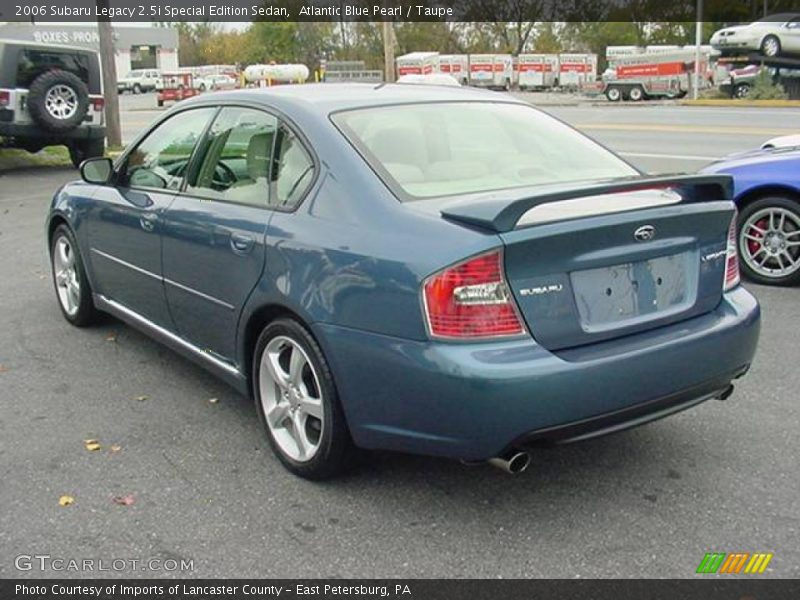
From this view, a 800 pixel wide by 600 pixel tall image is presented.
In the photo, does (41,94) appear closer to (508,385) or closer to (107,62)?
(107,62)

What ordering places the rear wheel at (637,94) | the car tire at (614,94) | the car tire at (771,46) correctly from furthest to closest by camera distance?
the car tire at (614,94) → the rear wheel at (637,94) → the car tire at (771,46)

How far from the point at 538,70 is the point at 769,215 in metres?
50.7

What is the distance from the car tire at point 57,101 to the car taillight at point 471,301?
12538mm

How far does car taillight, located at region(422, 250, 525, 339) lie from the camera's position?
112 inches

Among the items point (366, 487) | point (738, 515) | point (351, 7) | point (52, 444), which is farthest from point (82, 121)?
point (351, 7)

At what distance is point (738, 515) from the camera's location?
318 cm

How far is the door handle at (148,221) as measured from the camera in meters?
4.36

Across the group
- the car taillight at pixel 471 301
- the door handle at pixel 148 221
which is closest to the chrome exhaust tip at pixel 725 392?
the car taillight at pixel 471 301

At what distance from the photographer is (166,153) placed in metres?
4.65

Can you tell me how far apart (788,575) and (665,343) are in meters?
0.87

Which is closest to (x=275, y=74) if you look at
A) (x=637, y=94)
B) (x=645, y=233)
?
(x=637, y=94)

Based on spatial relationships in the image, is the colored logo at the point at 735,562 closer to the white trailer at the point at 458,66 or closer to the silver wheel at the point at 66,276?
the silver wheel at the point at 66,276

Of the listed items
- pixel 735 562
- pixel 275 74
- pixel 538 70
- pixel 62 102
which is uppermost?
pixel 275 74

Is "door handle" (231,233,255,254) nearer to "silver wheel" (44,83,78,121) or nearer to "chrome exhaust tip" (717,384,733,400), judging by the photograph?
"chrome exhaust tip" (717,384,733,400)
